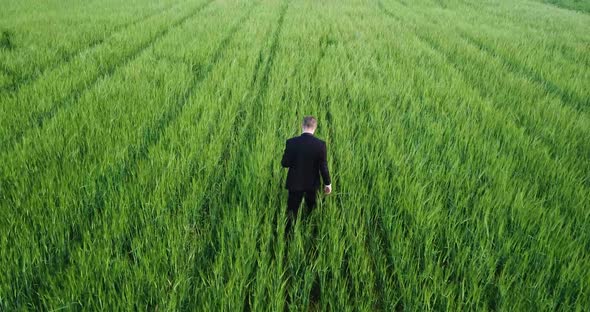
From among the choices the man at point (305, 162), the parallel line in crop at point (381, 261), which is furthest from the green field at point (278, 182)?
the man at point (305, 162)

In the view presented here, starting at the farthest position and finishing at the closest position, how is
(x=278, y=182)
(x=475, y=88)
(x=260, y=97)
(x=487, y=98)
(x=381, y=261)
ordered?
(x=475, y=88) < (x=487, y=98) < (x=260, y=97) < (x=278, y=182) < (x=381, y=261)

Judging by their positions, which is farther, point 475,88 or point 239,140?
point 475,88

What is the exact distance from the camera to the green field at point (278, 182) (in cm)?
139

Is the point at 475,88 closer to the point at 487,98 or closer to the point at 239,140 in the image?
the point at 487,98

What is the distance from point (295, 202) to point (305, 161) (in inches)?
9.2

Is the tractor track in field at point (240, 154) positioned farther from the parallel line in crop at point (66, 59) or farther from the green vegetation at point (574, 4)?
the green vegetation at point (574, 4)

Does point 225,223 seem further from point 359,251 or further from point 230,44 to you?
point 230,44

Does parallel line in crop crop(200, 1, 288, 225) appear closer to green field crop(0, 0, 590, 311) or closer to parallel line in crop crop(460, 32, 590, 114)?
green field crop(0, 0, 590, 311)

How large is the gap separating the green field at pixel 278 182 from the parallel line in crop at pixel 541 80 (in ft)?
0.16

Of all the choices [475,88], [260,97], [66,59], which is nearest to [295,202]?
[260,97]

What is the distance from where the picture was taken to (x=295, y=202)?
1723 millimetres

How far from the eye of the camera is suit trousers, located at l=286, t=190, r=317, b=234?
1704 millimetres

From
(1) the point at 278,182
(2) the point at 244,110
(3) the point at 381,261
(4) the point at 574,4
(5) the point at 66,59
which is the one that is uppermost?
(4) the point at 574,4

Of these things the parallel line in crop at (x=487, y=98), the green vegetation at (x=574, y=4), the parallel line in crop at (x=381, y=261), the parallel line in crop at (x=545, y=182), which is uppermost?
the green vegetation at (x=574, y=4)
